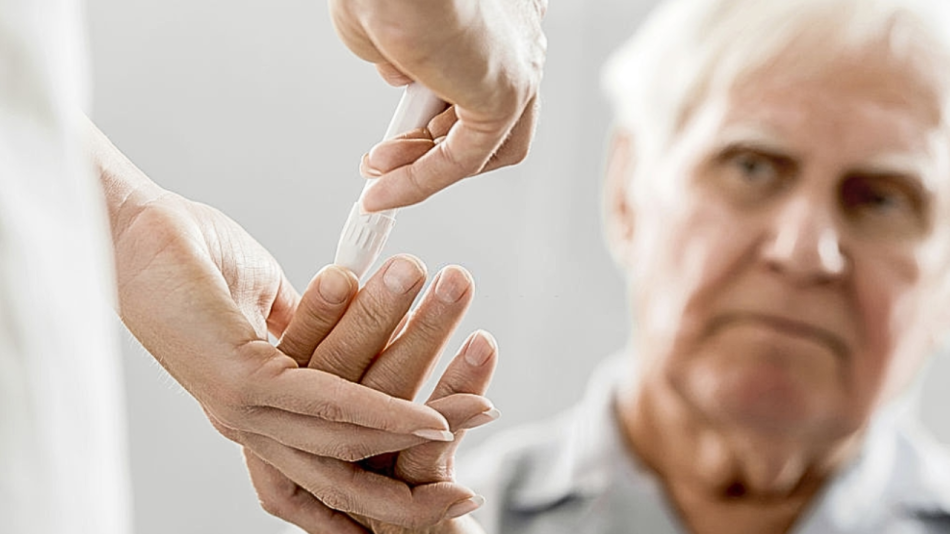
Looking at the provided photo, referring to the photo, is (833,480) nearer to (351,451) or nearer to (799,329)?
(799,329)

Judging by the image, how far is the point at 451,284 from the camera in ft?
1.98

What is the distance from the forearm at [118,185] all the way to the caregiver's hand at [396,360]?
10 centimetres

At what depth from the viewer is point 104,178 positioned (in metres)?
0.60

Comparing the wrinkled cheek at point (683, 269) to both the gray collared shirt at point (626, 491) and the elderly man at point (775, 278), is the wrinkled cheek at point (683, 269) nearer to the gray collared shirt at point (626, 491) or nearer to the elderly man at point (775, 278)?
the elderly man at point (775, 278)

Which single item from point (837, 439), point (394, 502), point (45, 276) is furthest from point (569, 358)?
point (45, 276)

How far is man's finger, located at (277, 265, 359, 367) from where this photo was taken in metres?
0.61

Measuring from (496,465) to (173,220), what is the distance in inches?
28.1

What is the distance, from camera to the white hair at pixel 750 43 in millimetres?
1076

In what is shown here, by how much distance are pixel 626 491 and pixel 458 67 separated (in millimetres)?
785

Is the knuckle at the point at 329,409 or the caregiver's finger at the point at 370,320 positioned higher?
the caregiver's finger at the point at 370,320

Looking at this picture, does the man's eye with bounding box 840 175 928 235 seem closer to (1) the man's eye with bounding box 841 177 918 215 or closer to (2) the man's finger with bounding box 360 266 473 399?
(1) the man's eye with bounding box 841 177 918 215

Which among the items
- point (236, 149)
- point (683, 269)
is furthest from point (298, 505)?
point (236, 149)

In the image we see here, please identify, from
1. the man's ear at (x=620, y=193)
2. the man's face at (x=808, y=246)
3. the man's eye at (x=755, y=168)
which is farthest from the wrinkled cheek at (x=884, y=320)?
the man's ear at (x=620, y=193)

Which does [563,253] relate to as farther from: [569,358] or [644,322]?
[644,322]
